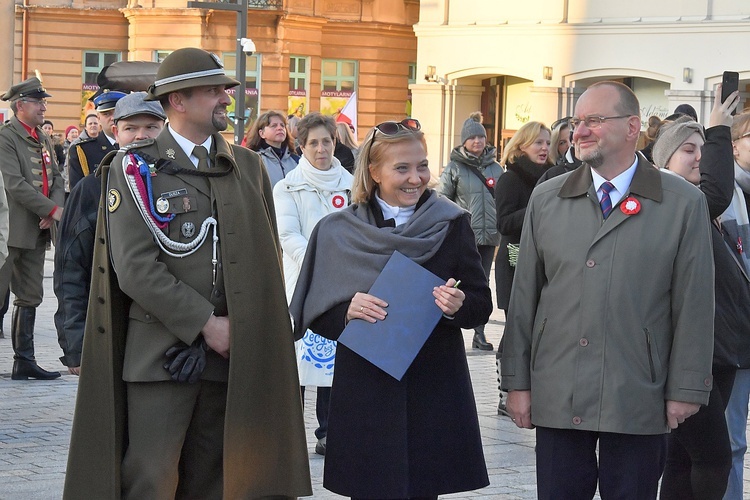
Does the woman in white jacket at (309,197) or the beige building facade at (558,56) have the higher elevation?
the beige building facade at (558,56)

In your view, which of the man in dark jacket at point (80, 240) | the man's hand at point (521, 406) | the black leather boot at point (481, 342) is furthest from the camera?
the black leather boot at point (481, 342)

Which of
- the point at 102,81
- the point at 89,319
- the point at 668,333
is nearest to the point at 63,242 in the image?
the point at 89,319

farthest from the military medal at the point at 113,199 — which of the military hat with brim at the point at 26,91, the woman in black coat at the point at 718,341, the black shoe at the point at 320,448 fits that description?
the military hat with brim at the point at 26,91

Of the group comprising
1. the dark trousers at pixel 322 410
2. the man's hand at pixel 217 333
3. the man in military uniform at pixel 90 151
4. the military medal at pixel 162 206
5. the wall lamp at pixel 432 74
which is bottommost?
the dark trousers at pixel 322 410

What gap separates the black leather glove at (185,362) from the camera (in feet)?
16.5

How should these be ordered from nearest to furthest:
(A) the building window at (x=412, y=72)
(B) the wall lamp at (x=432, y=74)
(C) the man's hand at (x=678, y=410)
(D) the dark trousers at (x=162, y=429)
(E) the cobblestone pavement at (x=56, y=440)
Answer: (C) the man's hand at (x=678, y=410) → (D) the dark trousers at (x=162, y=429) → (E) the cobblestone pavement at (x=56, y=440) → (B) the wall lamp at (x=432, y=74) → (A) the building window at (x=412, y=72)

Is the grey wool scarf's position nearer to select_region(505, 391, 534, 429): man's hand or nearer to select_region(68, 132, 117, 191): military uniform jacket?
select_region(505, 391, 534, 429): man's hand

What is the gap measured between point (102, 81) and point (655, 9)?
23.5 metres

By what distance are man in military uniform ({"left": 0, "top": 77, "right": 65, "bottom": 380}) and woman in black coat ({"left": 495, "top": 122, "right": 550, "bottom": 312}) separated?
3.46 m

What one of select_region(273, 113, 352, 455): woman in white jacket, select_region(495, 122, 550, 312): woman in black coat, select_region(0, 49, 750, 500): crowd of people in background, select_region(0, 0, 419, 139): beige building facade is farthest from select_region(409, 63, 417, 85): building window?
select_region(0, 49, 750, 500): crowd of people in background

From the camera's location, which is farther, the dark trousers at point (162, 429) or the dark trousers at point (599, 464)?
the dark trousers at point (162, 429)

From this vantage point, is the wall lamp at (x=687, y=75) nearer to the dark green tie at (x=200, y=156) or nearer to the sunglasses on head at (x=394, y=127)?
the sunglasses on head at (x=394, y=127)

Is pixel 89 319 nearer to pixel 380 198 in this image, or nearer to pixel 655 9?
pixel 380 198

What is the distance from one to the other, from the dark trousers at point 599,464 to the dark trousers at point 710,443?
742 mm
